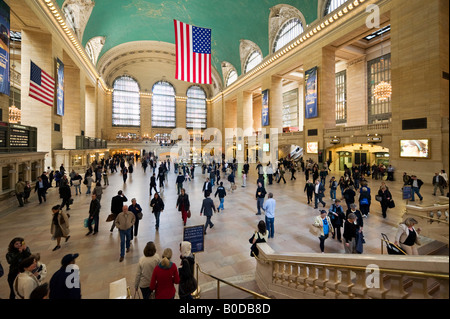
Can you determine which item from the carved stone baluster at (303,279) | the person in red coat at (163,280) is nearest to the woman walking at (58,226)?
the person in red coat at (163,280)

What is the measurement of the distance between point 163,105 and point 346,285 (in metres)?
46.6

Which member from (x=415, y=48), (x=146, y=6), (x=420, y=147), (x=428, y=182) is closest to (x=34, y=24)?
(x=146, y=6)

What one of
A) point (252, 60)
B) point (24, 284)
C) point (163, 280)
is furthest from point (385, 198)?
point (252, 60)

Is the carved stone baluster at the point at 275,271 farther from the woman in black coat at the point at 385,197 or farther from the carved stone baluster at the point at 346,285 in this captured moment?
the woman in black coat at the point at 385,197

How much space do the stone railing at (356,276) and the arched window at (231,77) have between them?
35398 mm

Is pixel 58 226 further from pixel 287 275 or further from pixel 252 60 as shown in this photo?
pixel 252 60

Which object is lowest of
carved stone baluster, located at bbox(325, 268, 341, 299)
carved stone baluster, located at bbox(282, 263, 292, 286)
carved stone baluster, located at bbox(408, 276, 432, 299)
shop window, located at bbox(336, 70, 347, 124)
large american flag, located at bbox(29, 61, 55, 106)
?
carved stone baluster, located at bbox(282, 263, 292, 286)

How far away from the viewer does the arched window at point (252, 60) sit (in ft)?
94.7

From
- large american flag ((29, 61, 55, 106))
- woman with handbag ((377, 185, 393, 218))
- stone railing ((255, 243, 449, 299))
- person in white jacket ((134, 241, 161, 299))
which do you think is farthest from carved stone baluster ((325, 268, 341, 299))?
large american flag ((29, 61, 55, 106))

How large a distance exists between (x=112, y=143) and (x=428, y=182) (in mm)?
38531

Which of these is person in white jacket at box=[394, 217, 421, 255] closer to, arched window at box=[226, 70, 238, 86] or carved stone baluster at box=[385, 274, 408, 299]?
carved stone baluster at box=[385, 274, 408, 299]

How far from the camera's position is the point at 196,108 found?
46.7 metres

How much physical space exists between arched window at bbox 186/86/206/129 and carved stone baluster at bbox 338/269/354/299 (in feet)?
150

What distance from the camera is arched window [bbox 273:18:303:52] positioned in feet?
70.4
